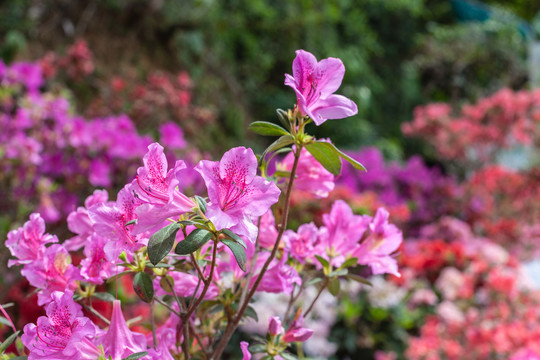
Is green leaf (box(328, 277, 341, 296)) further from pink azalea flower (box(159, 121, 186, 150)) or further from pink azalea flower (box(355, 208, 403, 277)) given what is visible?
pink azalea flower (box(159, 121, 186, 150))

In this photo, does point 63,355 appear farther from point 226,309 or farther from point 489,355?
point 489,355

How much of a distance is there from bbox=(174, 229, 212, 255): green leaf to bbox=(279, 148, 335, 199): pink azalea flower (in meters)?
0.20

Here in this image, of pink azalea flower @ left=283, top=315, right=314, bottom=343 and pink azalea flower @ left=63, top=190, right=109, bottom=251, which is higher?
pink azalea flower @ left=283, top=315, right=314, bottom=343

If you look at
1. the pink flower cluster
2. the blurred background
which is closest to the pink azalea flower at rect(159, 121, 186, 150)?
the blurred background

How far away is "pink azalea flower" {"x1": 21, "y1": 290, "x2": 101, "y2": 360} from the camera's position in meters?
0.42

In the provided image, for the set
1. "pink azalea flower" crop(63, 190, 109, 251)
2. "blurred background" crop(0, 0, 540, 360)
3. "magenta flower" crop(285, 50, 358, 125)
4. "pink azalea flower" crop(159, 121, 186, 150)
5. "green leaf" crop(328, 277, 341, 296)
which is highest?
"blurred background" crop(0, 0, 540, 360)

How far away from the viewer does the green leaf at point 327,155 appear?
486 mm

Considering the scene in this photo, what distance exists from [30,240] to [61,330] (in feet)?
0.42

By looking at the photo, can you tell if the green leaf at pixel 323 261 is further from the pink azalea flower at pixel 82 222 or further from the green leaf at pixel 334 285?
the pink azalea flower at pixel 82 222

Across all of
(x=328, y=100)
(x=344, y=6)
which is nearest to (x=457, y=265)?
(x=328, y=100)

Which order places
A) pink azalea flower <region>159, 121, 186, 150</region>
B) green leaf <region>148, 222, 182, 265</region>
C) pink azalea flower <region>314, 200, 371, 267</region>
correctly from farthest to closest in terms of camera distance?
pink azalea flower <region>159, 121, 186, 150</region>
pink azalea flower <region>314, 200, 371, 267</region>
green leaf <region>148, 222, 182, 265</region>

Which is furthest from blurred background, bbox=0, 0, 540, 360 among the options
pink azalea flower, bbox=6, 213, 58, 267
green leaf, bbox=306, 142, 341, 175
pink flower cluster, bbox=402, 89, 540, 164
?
green leaf, bbox=306, 142, 341, 175

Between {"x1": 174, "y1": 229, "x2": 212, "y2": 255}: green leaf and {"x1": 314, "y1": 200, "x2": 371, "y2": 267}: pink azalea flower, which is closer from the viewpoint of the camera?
{"x1": 174, "y1": 229, "x2": 212, "y2": 255}: green leaf

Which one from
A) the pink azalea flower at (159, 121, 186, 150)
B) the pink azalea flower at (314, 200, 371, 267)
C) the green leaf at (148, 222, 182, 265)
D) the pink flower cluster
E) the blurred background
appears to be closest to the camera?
the green leaf at (148, 222, 182, 265)
